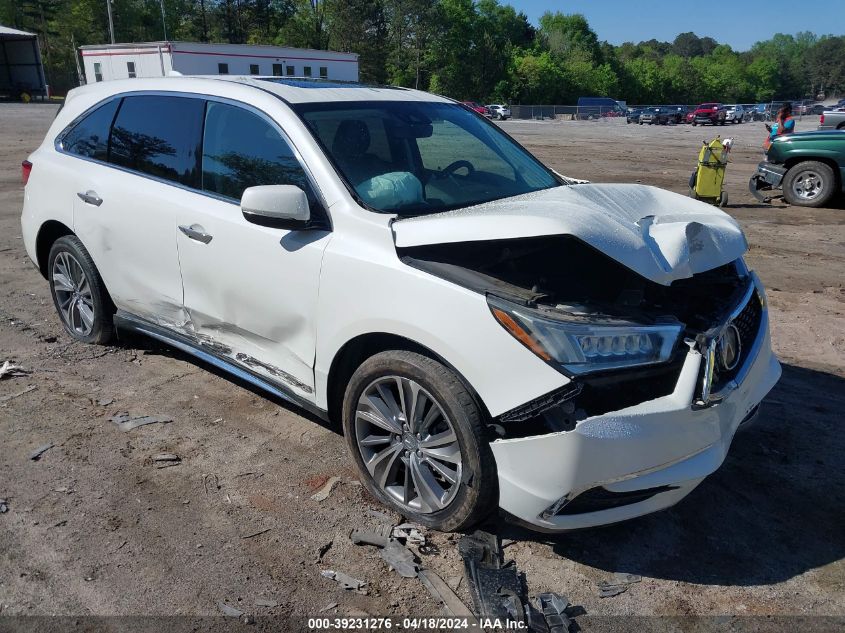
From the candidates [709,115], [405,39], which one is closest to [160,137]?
[709,115]

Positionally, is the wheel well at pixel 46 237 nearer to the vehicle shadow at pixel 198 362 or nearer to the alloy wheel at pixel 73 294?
the alloy wheel at pixel 73 294

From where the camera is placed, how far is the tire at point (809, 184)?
1142 centimetres

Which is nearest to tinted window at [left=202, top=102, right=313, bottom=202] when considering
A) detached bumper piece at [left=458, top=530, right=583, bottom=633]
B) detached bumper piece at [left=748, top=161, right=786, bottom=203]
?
detached bumper piece at [left=458, top=530, right=583, bottom=633]

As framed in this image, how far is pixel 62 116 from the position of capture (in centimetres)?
509

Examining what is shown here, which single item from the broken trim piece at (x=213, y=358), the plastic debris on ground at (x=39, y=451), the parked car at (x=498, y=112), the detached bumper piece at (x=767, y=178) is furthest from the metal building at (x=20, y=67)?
the plastic debris on ground at (x=39, y=451)

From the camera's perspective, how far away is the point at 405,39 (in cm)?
8500

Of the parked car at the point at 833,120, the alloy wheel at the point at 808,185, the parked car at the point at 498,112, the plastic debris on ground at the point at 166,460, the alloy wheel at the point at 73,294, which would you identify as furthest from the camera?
the parked car at the point at 498,112

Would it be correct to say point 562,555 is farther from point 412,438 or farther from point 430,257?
point 430,257

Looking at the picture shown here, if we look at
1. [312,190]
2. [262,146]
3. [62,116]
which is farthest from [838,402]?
[62,116]

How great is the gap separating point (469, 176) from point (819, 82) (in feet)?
574

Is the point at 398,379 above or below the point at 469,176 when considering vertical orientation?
below

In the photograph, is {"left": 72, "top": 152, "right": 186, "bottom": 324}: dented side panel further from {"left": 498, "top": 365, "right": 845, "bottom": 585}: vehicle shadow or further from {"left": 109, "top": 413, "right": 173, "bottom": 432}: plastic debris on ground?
{"left": 498, "top": 365, "right": 845, "bottom": 585}: vehicle shadow

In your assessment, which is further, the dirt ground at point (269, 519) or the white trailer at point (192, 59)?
the white trailer at point (192, 59)

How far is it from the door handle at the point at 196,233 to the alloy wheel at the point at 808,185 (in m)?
11.1
